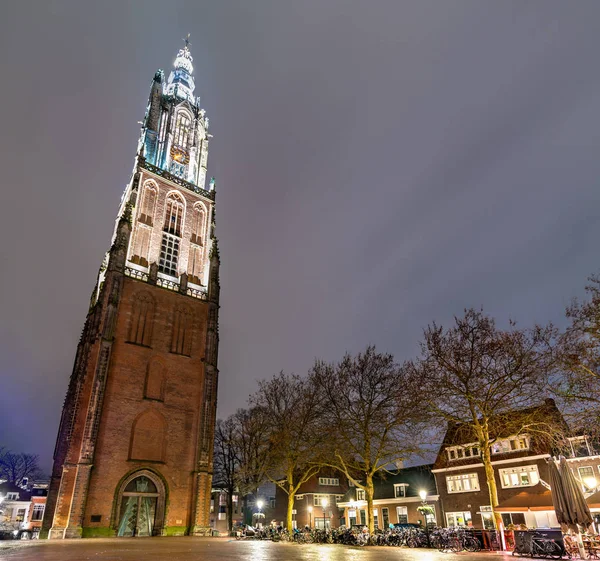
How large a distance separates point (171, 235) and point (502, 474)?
38.4m

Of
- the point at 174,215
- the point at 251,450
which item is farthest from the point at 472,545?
the point at 174,215

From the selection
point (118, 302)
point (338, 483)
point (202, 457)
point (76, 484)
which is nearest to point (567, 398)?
point (202, 457)

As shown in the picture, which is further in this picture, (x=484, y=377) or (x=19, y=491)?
(x=19, y=491)

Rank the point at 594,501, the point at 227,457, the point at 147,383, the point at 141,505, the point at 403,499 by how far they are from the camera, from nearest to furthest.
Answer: the point at 594,501 < the point at 141,505 < the point at 147,383 < the point at 403,499 < the point at 227,457

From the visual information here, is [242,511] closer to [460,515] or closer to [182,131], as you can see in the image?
[460,515]

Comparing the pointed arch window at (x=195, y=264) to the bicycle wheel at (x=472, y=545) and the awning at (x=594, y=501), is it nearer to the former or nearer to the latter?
the bicycle wheel at (x=472, y=545)

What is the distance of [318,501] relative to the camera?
178 ft

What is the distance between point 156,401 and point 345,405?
633 inches

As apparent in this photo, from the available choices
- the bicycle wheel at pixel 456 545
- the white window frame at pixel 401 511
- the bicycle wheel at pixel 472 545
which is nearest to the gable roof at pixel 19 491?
the white window frame at pixel 401 511

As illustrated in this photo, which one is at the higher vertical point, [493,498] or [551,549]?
[493,498]

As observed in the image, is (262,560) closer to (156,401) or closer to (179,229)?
(156,401)

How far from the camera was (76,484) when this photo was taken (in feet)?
98.9

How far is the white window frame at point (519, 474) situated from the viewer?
33562 millimetres

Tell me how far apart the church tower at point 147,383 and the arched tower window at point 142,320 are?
9 cm
